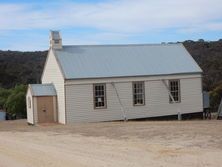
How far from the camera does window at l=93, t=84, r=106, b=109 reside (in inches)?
1357

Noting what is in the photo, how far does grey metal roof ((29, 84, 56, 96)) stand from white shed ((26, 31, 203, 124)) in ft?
1.12

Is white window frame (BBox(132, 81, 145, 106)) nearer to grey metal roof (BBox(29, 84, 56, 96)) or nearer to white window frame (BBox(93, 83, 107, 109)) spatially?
white window frame (BBox(93, 83, 107, 109))

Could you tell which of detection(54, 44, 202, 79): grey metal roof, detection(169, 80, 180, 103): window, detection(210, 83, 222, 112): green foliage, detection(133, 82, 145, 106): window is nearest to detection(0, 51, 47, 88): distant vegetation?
detection(210, 83, 222, 112): green foliage

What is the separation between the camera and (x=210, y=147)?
1437cm

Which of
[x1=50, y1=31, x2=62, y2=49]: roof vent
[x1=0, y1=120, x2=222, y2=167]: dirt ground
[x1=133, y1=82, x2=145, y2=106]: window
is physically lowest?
[x1=0, y1=120, x2=222, y2=167]: dirt ground

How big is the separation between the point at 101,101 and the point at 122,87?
1.77m

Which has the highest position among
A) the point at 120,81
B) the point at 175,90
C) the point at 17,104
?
the point at 120,81

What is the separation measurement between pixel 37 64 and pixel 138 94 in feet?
214

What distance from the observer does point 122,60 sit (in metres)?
36.8

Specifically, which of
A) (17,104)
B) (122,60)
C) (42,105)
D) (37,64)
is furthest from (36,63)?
(42,105)

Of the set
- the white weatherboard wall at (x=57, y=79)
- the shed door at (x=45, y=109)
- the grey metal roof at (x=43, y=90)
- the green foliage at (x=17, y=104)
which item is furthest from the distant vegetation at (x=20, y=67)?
the shed door at (x=45, y=109)

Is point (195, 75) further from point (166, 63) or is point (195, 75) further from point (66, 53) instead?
point (66, 53)

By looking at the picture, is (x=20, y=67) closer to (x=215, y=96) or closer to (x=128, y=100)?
(x=215, y=96)

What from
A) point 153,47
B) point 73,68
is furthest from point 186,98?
point 73,68
